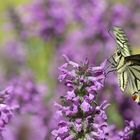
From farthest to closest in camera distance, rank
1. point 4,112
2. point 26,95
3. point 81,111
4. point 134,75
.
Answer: point 26,95 → point 134,75 → point 4,112 → point 81,111

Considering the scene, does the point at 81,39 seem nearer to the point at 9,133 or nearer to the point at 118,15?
the point at 118,15

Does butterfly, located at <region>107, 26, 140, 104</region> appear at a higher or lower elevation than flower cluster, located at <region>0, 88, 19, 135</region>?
higher

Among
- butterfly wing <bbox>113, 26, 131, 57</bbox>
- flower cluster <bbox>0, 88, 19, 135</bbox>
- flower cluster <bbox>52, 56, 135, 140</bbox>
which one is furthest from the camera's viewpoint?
butterfly wing <bbox>113, 26, 131, 57</bbox>

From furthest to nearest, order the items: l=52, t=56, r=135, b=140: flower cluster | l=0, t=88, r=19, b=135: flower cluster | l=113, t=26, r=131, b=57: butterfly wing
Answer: l=113, t=26, r=131, b=57: butterfly wing < l=0, t=88, r=19, b=135: flower cluster < l=52, t=56, r=135, b=140: flower cluster

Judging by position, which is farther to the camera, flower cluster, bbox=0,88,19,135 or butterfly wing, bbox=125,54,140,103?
butterfly wing, bbox=125,54,140,103

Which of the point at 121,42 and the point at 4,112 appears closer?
the point at 4,112

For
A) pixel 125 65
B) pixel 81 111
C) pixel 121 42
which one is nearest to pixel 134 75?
pixel 125 65

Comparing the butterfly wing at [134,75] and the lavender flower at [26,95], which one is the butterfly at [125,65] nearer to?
the butterfly wing at [134,75]

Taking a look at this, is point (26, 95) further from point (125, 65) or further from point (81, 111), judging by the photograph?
point (81, 111)

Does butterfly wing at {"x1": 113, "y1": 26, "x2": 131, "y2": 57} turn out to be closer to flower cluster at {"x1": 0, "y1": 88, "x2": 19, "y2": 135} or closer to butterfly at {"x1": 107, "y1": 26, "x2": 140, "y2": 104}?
butterfly at {"x1": 107, "y1": 26, "x2": 140, "y2": 104}

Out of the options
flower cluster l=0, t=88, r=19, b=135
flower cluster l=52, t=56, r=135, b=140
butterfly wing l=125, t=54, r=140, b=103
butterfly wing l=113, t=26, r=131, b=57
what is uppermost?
butterfly wing l=113, t=26, r=131, b=57

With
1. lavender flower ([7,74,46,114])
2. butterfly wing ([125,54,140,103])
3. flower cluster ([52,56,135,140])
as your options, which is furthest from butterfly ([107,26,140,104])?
lavender flower ([7,74,46,114])
